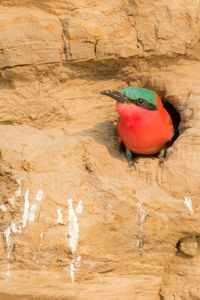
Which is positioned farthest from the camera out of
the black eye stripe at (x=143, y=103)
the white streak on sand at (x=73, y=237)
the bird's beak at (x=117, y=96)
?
the black eye stripe at (x=143, y=103)

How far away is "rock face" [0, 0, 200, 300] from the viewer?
3.32 metres

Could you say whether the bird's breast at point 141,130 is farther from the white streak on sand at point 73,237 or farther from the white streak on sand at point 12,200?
the white streak on sand at point 12,200

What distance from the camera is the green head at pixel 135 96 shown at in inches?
156

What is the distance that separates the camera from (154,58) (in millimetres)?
4230

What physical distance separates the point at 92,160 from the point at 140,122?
0.70m

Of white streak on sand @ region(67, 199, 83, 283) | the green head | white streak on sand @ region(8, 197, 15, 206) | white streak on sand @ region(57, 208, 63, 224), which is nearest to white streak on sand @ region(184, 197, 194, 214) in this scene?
white streak on sand @ region(67, 199, 83, 283)

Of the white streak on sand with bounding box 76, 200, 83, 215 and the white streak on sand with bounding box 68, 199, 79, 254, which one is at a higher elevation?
the white streak on sand with bounding box 76, 200, 83, 215

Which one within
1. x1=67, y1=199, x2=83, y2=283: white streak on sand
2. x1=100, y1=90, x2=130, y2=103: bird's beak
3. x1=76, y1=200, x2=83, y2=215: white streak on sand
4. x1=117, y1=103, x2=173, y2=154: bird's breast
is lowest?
x1=67, y1=199, x2=83, y2=283: white streak on sand

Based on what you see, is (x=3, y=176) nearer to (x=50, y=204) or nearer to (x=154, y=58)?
(x=50, y=204)

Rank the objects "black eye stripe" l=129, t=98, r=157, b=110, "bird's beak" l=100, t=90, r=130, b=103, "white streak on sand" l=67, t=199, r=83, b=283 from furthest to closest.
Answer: "black eye stripe" l=129, t=98, r=157, b=110, "bird's beak" l=100, t=90, r=130, b=103, "white streak on sand" l=67, t=199, r=83, b=283

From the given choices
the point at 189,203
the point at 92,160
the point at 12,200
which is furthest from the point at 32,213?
the point at 189,203

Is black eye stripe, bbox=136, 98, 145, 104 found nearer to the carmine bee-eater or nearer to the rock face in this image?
the carmine bee-eater

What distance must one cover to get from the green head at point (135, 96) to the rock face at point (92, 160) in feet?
0.91

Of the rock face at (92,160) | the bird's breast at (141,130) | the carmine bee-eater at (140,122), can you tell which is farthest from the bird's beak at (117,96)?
the rock face at (92,160)
